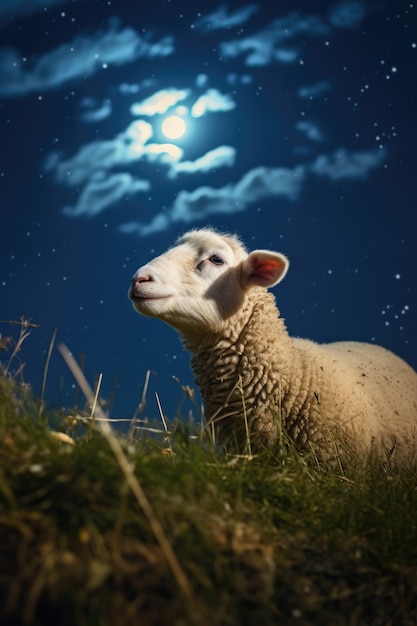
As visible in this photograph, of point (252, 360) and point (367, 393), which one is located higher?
point (367, 393)

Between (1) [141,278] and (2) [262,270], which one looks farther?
(2) [262,270]

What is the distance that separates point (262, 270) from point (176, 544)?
2.83m

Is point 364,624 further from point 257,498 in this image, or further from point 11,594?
point 11,594

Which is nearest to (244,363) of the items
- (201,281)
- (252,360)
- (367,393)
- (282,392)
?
(252,360)

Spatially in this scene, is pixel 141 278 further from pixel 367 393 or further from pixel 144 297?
pixel 367 393

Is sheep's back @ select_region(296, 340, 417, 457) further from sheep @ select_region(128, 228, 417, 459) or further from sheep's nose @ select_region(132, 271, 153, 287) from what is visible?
sheep's nose @ select_region(132, 271, 153, 287)

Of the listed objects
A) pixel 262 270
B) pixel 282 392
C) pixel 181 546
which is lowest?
pixel 181 546

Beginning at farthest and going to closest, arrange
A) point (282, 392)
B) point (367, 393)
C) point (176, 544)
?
point (367, 393), point (282, 392), point (176, 544)

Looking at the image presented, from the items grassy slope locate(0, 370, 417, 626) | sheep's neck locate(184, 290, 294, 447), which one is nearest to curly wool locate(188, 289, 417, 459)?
sheep's neck locate(184, 290, 294, 447)

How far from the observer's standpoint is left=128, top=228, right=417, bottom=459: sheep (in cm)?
357

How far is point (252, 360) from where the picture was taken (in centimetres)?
371

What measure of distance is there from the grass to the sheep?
152 cm

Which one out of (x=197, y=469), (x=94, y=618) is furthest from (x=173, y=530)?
(x=197, y=469)

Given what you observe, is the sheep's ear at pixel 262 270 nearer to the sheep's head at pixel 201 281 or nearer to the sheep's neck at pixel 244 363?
the sheep's head at pixel 201 281
